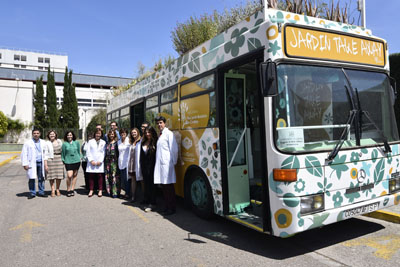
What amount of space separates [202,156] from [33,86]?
3993cm

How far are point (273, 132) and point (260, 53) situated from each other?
3.43 feet

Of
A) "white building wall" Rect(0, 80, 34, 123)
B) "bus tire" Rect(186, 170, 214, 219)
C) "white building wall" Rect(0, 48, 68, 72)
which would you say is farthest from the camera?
"white building wall" Rect(0, 48, 68, 72)

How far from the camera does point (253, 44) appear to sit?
13.2 feet

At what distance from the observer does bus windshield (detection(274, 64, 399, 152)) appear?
3686 millimetres

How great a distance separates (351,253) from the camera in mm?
3854

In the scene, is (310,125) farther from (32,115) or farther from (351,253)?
(32,115)

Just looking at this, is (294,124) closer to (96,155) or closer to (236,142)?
(236,142)

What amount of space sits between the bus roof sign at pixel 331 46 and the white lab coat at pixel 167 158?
2.84 m

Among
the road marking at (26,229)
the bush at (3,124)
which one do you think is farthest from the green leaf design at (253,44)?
the bush at (3,124)

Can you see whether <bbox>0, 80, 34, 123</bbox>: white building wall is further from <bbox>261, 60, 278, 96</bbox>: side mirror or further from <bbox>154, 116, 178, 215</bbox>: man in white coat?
<bbox>261, 60, 278, 96</bbox>: side mirror

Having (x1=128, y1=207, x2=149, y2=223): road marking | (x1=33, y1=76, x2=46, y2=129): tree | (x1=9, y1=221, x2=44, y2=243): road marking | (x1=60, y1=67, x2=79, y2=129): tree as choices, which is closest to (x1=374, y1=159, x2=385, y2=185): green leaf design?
(x1=128, y1=207, x2=149, y2=223): road marking

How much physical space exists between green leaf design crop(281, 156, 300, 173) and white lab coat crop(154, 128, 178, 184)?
2.65m

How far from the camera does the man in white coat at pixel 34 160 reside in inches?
299

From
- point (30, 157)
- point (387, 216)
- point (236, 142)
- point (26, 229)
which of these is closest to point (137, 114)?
point (30, 157)
